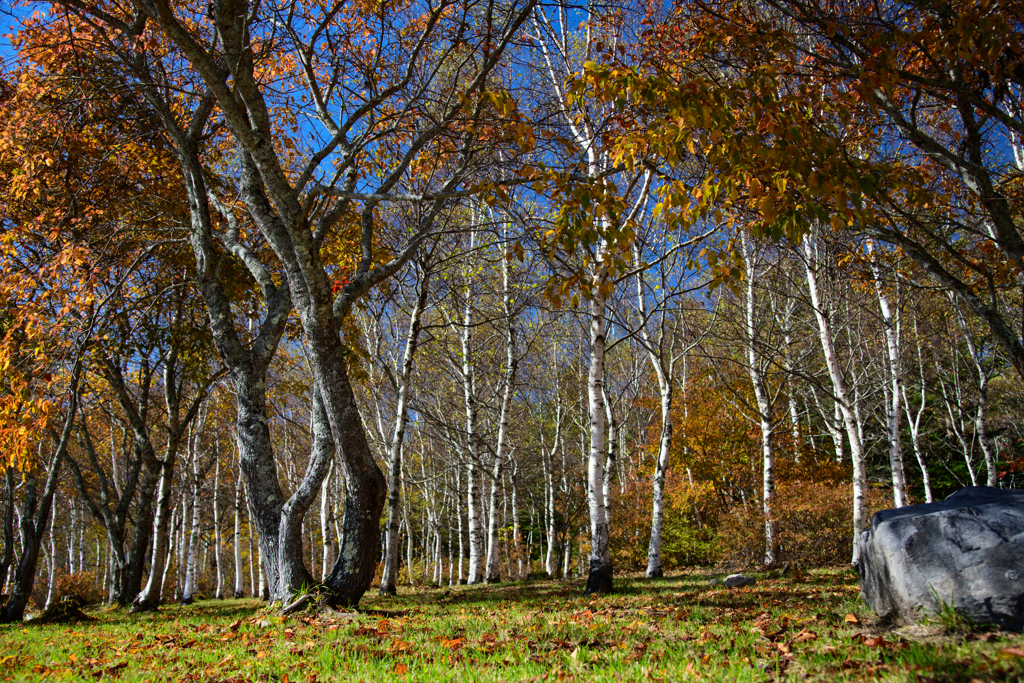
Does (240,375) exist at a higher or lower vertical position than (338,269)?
lower

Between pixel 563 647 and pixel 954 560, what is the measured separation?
2635 millimetres

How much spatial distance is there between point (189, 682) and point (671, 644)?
10.6 feet

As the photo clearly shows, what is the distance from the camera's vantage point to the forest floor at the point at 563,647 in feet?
10.00

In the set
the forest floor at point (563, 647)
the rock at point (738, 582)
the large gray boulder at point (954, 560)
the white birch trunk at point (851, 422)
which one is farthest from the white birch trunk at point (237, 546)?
the large gray boulder at point (954, 560)

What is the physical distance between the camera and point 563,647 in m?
4.05

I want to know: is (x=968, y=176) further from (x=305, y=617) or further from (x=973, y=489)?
(x=305, y=617)

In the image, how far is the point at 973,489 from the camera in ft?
15.2

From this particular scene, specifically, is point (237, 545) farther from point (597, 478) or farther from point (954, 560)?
point (954, 560)

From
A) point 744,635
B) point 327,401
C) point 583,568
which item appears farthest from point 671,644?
point 583,568

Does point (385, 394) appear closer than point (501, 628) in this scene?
No

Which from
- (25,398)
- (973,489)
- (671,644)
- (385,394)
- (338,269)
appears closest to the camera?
(671,644)

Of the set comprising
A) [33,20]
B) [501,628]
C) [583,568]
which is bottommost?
[583,568]

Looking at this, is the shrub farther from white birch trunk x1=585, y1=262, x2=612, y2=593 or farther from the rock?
white birch trunk x1=585, y1=262, x2=612, y2=593

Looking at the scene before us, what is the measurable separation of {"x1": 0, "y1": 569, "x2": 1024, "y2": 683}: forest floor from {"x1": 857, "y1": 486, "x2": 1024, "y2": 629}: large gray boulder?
17 centimetres
